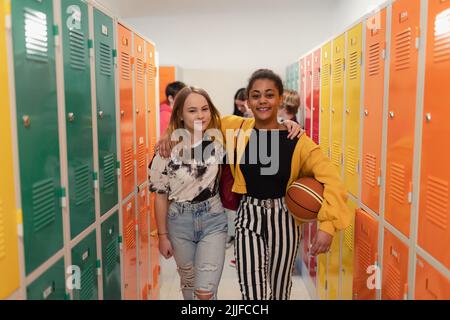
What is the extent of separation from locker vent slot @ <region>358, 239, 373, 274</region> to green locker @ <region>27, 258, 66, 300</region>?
166 cm

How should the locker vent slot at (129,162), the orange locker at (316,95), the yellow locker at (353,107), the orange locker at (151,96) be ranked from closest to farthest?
the yellow locker at (353,107), the locker vent slot at (129,162), the orange locker at (151,96), the orange locker at (316,95)

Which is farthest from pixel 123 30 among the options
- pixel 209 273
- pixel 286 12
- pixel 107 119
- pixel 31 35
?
pixel 286 12

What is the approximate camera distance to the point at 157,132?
4.55 meters

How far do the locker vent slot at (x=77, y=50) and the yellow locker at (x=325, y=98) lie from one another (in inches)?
87.4

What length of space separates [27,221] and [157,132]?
2932 mm

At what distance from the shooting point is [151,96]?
4.09m

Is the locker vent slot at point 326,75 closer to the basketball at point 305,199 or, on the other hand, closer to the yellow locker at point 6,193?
the basketball at point 305,199

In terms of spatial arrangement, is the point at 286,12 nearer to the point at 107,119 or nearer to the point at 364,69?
the point at 364,69

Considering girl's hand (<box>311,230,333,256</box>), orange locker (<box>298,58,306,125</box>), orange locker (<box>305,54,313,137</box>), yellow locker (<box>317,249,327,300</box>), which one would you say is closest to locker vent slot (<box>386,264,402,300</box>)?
girl's hand (<box>311,230,333,256</box>)

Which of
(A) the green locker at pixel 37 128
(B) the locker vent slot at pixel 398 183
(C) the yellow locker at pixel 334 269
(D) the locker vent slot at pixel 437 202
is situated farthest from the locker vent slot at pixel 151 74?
(D) the locker vent slot at pixel 437 202

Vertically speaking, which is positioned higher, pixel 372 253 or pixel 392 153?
pixel 392 153

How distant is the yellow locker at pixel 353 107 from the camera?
9.73 ft

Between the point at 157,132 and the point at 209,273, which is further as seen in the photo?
the point at 157,132

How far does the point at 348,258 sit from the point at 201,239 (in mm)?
1117
